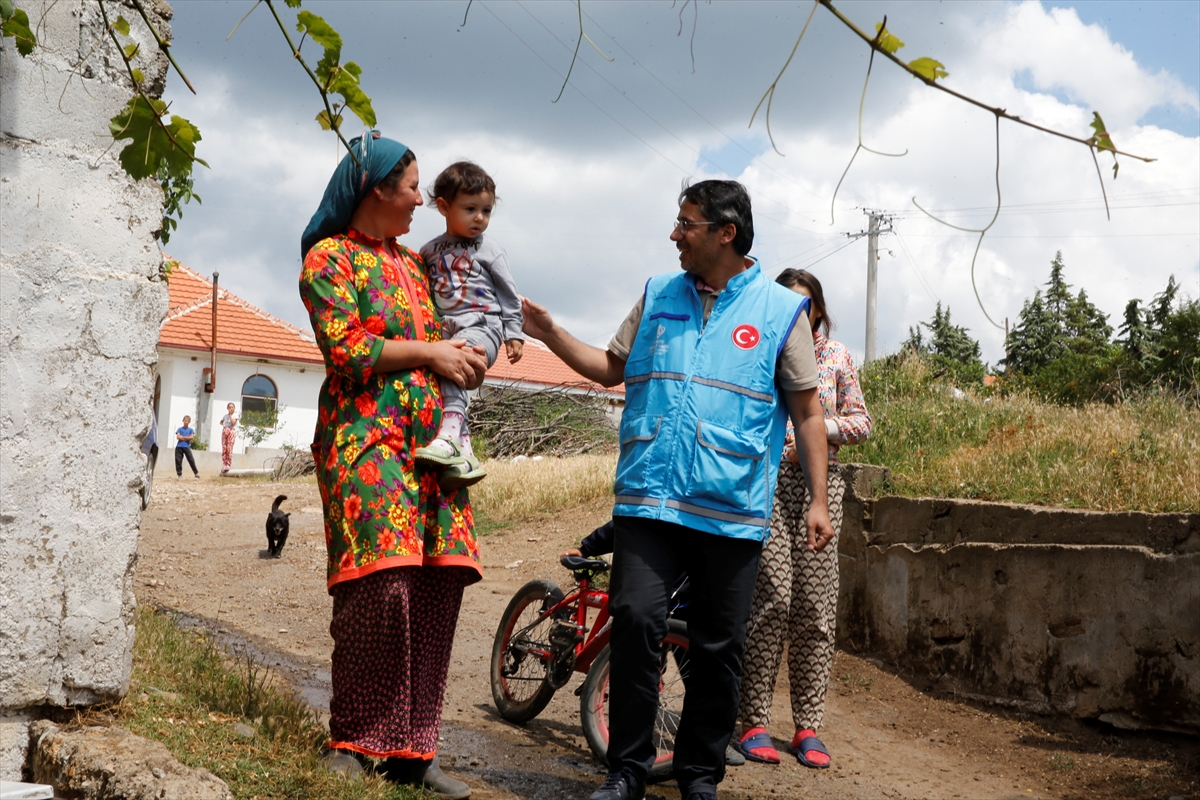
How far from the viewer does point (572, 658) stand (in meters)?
5.00

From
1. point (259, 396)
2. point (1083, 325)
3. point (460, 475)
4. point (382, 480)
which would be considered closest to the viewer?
point (382, 480)

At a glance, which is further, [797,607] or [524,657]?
[524,657]

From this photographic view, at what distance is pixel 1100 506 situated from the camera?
616 centimetres

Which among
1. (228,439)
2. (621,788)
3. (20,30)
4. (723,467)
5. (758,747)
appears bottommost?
(758,747)

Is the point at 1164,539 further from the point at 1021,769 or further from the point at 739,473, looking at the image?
the point at 739,473

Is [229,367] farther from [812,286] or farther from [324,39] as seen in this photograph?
[324,39]

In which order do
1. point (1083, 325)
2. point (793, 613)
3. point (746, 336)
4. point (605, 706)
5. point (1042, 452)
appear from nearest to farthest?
point (746, 336) → point (605, 706) → point (793, 613) → point (1042, 452) → point (1083, 325)

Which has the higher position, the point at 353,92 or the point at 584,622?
the point at 353,92

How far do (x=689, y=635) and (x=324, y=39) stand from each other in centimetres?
249

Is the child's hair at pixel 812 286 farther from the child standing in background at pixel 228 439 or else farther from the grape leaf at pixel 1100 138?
the child standing in background at pixel 228 439

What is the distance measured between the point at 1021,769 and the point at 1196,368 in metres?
12.1

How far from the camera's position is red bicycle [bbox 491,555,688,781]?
454 cm

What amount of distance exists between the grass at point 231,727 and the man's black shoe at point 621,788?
563mm

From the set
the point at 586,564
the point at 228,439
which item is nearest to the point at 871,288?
the point at 228,439
